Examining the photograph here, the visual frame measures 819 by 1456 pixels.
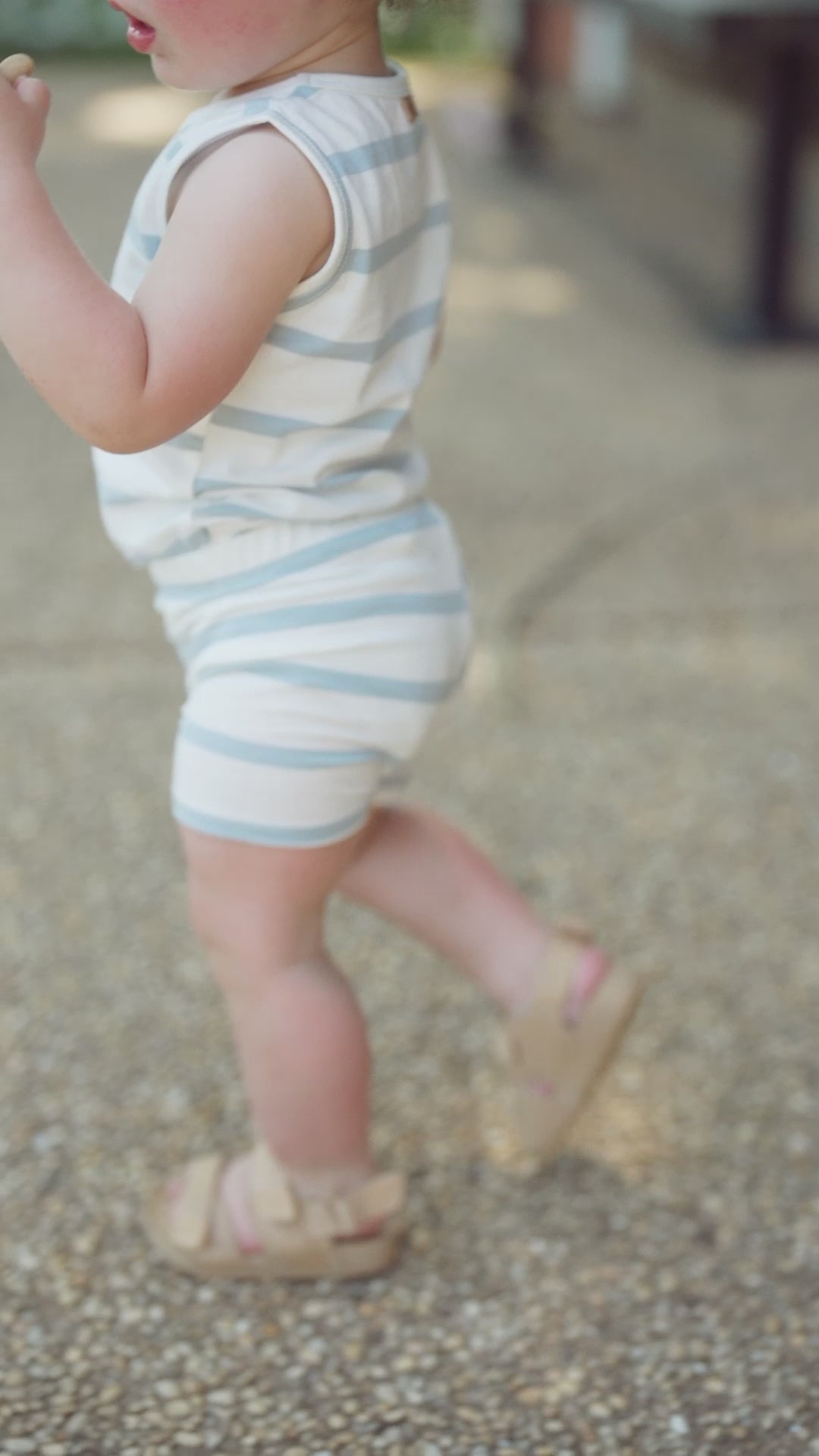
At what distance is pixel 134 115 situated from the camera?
7750 mm

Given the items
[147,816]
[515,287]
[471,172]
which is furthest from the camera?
[471,172]

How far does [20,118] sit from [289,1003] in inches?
28.1

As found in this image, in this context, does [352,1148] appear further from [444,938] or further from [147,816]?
[147,816]

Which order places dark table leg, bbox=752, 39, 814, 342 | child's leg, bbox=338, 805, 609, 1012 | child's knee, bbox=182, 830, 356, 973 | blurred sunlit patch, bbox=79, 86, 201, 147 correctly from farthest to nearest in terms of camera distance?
1. blurred sunlit patch, bbox=79, 86, 201, 147
2. dark table leg, bbox=752, 39, 814, 342
3. child's leg, bbox=338, 805, 609, 1012
4. child's knee, bbox=182, 830, 356, 973

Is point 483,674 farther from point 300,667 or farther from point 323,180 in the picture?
point 323,180

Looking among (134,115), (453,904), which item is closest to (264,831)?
(453,904)

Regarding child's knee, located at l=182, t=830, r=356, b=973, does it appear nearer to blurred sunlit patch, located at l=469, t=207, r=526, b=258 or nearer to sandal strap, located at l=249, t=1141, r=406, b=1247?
sandal strap, located at l=249, t=1141, r=406, b=1247

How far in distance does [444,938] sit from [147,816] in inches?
31.8

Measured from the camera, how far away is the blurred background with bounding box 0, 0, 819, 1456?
139 centimetres

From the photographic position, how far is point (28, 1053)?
1806 millimetres

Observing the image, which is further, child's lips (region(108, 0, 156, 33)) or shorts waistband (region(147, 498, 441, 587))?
shorts waistband (region(147, 498, 441, 587))

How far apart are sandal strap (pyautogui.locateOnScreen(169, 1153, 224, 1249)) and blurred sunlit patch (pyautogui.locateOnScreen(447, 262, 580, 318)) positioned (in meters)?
3.75

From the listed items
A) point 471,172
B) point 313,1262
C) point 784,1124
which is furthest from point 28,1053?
point 471,172

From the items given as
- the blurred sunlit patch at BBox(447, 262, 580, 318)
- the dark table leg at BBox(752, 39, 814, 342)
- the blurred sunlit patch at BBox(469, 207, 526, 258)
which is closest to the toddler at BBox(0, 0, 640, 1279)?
the dark table leg at BBox(752, 39, 814, 342)
